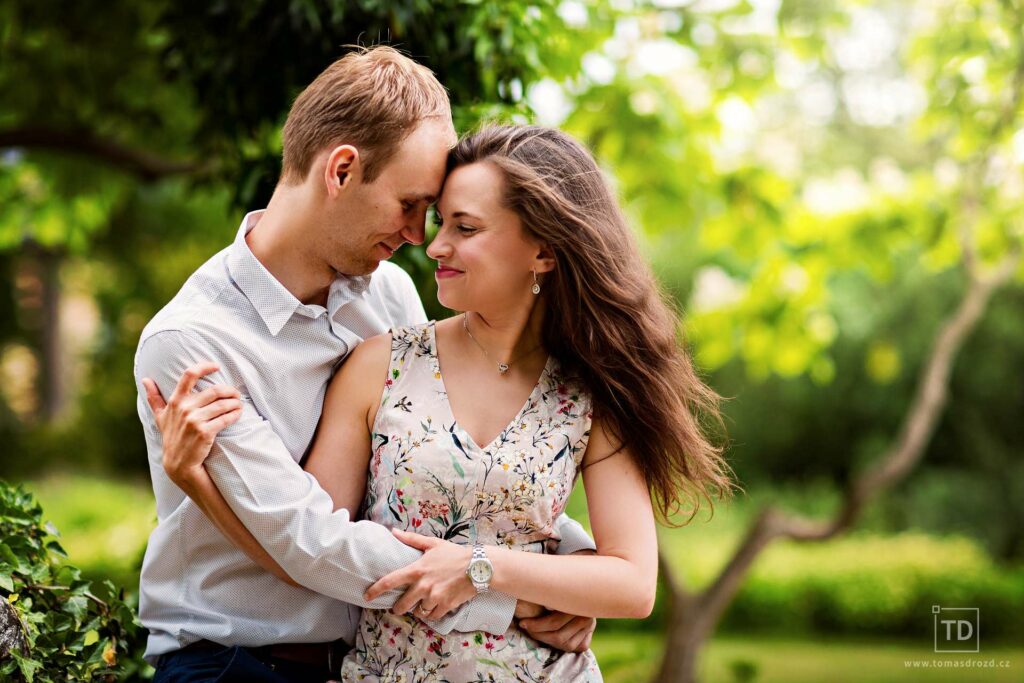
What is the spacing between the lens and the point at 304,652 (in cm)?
238

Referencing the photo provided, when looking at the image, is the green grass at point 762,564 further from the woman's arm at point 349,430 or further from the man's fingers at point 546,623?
the woman's arm at point 349,430

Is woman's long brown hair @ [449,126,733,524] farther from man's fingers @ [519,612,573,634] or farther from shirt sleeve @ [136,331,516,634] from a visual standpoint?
shirt sleeve @ [136,331,516,634]

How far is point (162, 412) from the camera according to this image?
216 centimetres

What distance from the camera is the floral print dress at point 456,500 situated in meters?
2.25

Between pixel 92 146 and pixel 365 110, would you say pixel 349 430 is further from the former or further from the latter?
pixel 92 146

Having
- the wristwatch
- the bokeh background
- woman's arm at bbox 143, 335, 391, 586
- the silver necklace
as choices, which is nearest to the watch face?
the wristwatch

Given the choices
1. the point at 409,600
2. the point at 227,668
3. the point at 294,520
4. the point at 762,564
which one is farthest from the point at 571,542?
the point at 762,564

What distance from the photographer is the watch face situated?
7.10 feet

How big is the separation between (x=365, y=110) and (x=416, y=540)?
3.08ft

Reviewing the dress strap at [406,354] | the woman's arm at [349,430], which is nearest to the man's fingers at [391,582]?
A: the woman's arm at [349,430]

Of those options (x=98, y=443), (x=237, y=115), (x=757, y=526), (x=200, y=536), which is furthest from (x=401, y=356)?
(x=98, y=443)

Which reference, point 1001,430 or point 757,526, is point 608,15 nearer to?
point 757,526

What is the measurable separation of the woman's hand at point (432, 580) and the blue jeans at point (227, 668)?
31 centimetres

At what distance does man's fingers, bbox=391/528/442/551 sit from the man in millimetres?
24
